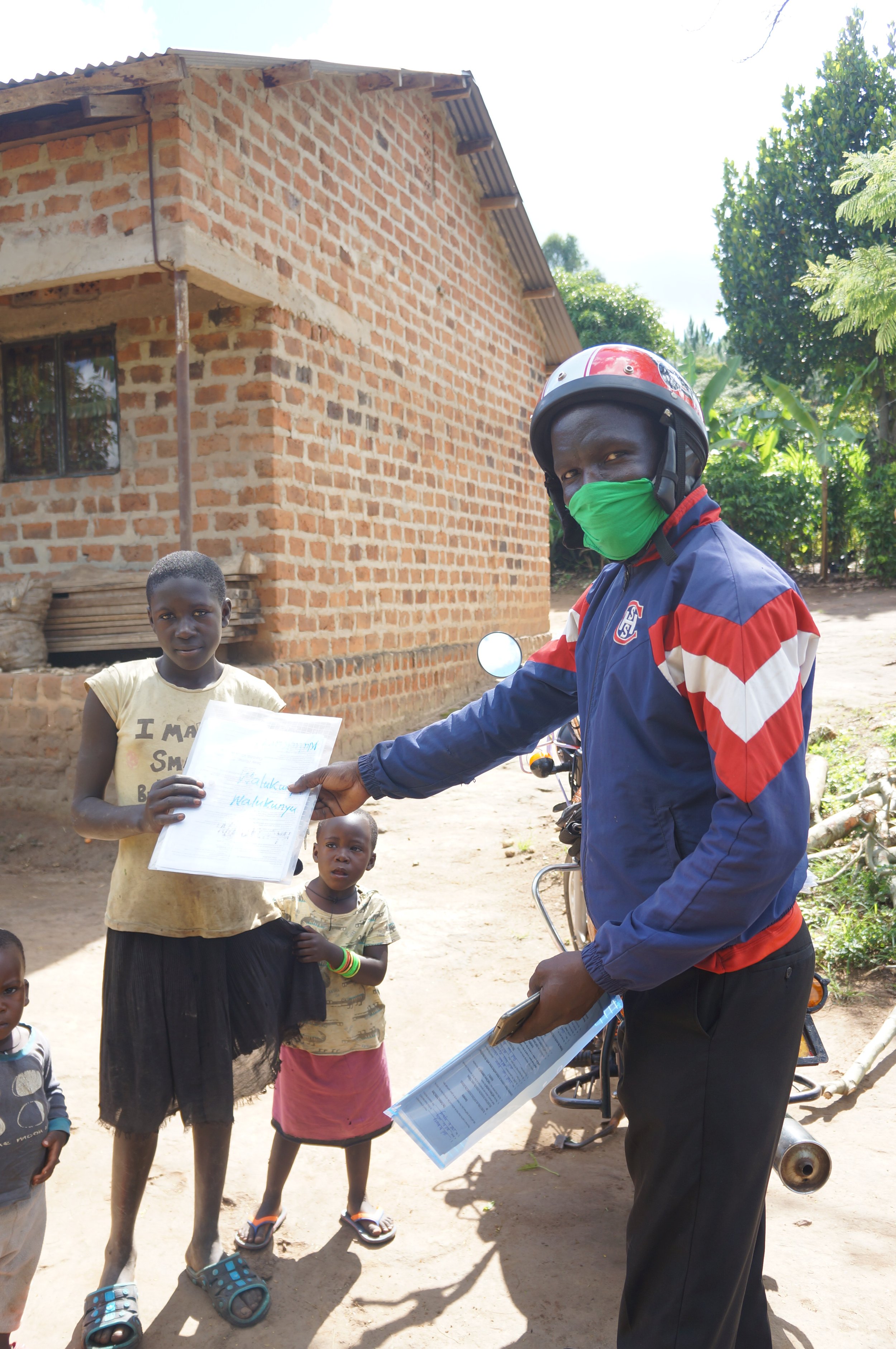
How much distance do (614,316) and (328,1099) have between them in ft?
76.9

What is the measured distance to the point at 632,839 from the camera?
1.63m

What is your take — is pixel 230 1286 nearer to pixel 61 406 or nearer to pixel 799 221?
pixel 61 406

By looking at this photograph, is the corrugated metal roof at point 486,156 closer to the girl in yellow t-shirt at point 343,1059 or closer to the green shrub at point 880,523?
the girl in yellow t-shirt at point 343,1059

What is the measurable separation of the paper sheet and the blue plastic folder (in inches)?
24.4

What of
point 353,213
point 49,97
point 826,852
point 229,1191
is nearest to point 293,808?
point 229,1191

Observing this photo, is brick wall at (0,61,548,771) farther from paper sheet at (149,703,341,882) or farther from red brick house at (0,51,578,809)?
paper sheet at (149,703,341,882)

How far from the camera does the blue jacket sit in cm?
145

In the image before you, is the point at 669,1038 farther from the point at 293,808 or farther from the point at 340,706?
the point at 340,706

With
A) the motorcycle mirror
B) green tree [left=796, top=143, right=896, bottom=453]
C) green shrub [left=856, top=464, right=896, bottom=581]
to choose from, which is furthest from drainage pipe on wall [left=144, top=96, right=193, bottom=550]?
green shrub [left=856, top=464, right=896, bottom=581]

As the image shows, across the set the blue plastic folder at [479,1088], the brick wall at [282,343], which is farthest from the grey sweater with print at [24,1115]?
the brick wall at [282,343]

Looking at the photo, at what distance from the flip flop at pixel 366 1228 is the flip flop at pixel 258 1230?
0.19m

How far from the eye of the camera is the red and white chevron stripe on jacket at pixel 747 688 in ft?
4.74

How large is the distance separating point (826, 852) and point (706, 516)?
3936mm

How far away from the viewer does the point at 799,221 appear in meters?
20.9
